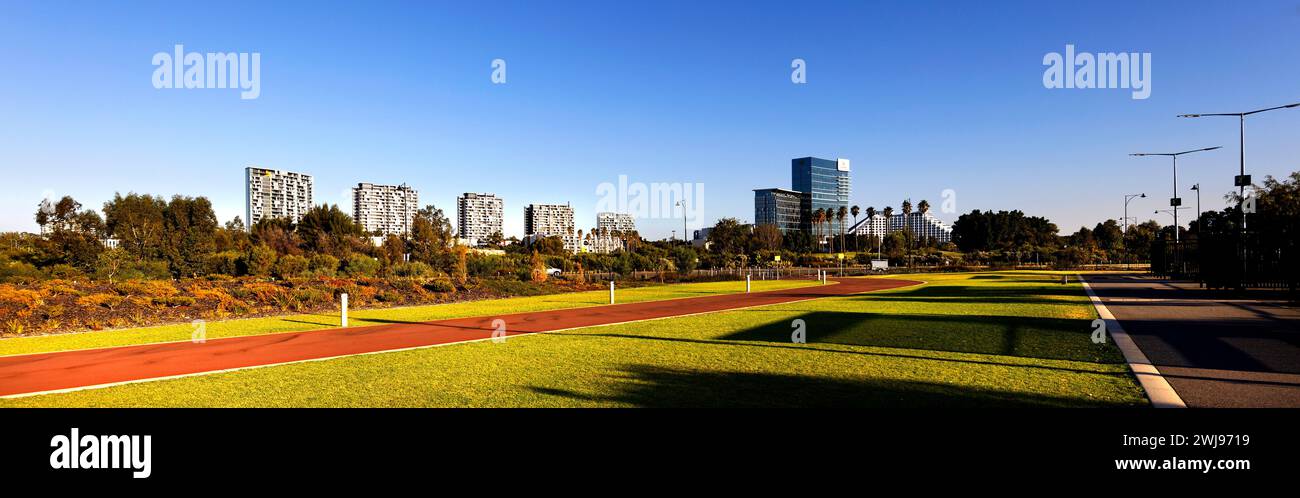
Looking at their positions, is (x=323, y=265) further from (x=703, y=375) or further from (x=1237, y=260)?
(x=1237, y=260)

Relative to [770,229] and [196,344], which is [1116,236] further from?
[196,344]

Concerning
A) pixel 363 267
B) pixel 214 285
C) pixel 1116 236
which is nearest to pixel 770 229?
pixel 1116 236

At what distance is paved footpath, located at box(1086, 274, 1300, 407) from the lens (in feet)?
23.0

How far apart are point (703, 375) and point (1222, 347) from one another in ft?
31.4

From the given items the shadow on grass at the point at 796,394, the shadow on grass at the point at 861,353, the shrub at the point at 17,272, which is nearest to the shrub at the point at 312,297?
the shrub at the point at 17,272

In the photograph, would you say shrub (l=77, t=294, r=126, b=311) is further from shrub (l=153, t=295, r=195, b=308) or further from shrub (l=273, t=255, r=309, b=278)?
shrub (l=273, t=255, r=309, b=278)

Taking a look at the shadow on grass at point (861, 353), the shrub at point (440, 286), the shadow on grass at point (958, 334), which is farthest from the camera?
the shrub at point (440, 286)

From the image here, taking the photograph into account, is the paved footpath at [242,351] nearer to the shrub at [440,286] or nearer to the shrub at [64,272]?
the shrub at [440,286]

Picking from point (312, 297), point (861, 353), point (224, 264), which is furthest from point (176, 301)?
point (861, 353)

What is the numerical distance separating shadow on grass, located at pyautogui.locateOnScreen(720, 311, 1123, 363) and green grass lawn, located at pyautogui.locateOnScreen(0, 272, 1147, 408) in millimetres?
44

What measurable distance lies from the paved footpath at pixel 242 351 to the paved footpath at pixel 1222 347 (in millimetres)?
11696

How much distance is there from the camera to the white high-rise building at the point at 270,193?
183500 mm

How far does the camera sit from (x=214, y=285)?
2103cm
